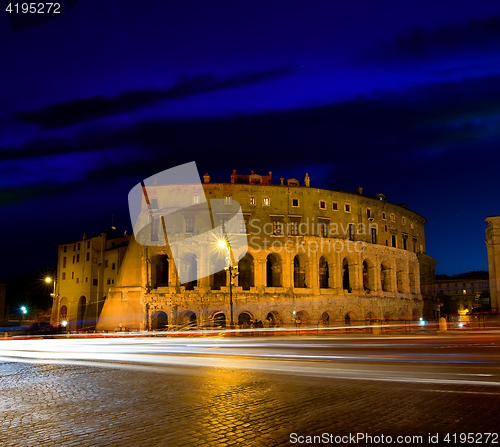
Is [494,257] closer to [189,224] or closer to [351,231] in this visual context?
[351,231]

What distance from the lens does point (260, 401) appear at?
6.28m

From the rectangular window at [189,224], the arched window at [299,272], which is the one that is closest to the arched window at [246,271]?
the arched window at [299,272]

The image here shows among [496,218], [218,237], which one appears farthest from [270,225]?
[496,218]

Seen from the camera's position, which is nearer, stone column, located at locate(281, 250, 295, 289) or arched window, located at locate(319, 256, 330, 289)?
stone column, located at locate(281, 250, 295, 289)

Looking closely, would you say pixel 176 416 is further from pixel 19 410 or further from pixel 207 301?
pixel 207 301

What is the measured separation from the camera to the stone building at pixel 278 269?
39.3 meters

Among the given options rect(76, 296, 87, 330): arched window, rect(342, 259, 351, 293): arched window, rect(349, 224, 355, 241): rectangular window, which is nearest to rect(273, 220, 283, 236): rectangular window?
rect(349, 224, 355, 241): rectangular window

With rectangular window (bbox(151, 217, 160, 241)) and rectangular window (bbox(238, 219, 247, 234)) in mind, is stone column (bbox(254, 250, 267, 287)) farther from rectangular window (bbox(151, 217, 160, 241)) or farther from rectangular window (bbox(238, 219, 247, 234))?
rectangular window (bbox(151, 217, 160, 241))

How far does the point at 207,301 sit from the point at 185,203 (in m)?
9.61

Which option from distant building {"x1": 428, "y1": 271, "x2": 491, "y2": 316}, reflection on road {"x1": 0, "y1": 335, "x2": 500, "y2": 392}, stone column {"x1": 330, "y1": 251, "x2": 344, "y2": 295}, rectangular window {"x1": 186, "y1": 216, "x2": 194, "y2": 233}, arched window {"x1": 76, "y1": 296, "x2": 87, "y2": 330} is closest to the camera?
reflection on road {"x1": 0, "y1": 335, "x2": 500, "y2": 392}

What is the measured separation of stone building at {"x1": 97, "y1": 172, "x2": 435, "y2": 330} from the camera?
3934 cm

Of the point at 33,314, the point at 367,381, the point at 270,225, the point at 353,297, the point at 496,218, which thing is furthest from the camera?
the point at 33,314

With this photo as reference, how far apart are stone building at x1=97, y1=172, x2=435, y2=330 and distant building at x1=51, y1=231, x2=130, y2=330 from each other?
7974 mm

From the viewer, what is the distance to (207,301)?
39.4 metres
